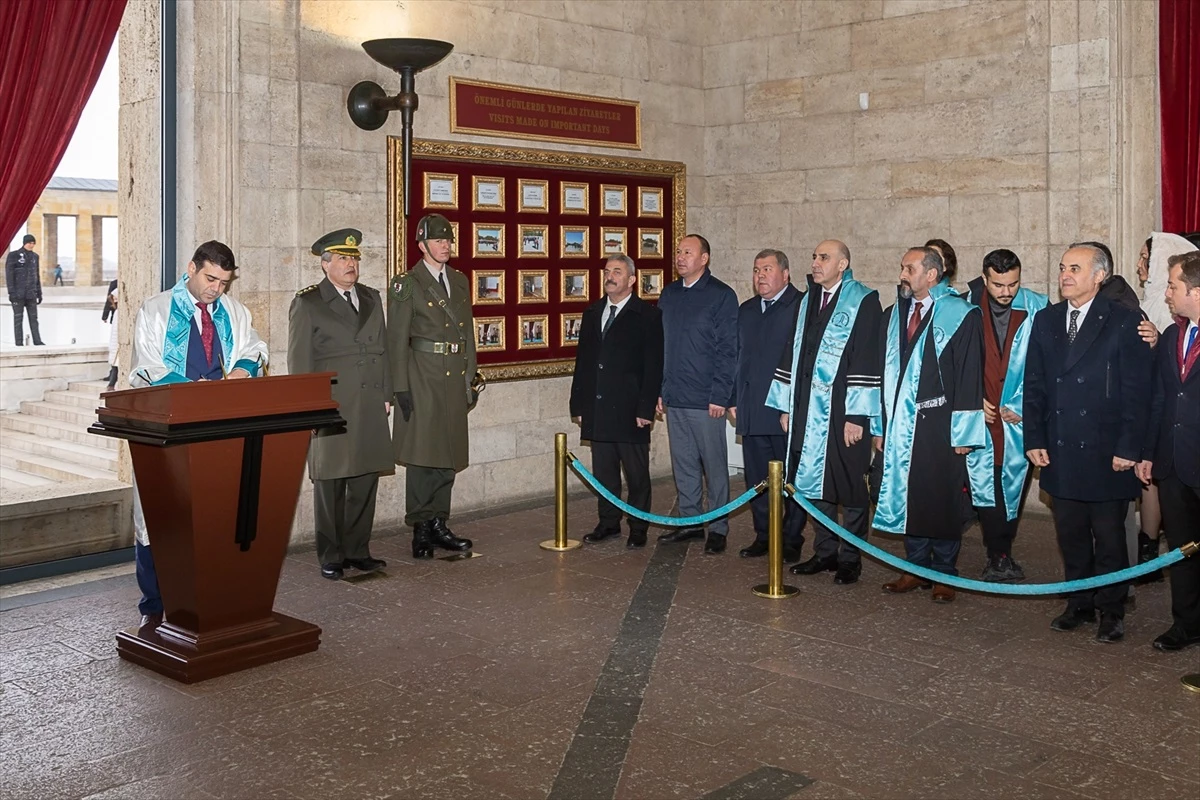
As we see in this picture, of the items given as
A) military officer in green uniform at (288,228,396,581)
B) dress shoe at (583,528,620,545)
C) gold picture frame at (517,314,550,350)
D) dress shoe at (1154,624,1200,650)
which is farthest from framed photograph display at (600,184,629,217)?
dress shoe at (1154,624,1200,650)

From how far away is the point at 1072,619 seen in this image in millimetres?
6203

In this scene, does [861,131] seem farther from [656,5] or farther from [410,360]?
[410,360]

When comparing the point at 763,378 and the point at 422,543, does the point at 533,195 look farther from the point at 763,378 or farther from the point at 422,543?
the point at 422,543

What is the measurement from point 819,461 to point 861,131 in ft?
12.6

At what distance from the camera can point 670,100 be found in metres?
10.7

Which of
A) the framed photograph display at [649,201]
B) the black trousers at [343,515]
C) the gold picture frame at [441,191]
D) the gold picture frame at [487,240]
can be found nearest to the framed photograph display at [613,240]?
the framed photograph display at [649,201]

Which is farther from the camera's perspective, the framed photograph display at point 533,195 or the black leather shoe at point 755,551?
the framed photograph display at point 533,195

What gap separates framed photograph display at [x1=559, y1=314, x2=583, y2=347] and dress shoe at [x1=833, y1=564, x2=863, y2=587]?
3.52 metres

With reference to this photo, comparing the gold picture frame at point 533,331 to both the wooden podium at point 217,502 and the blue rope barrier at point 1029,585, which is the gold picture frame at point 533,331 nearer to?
the blue rope barrier at point 1029,585

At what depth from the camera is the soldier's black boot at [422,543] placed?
777 cm

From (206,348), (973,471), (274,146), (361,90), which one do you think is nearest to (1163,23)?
(973,471)

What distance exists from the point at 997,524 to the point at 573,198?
4.36m

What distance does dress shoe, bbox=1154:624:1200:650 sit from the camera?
582cm

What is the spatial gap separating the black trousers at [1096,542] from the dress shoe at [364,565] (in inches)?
147
